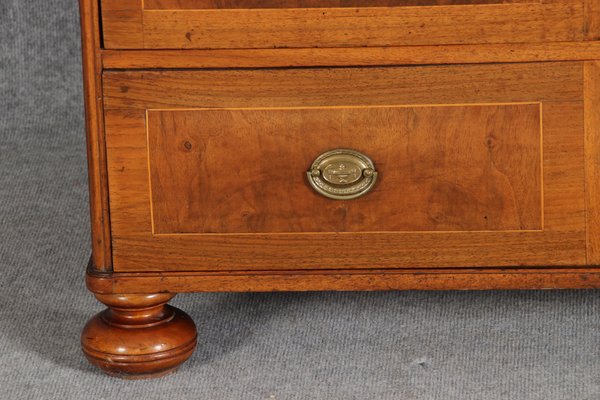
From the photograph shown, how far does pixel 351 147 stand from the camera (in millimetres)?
1267

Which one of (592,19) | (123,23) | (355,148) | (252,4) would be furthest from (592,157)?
(123,23)

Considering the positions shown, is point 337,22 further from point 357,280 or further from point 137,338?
point 137,338

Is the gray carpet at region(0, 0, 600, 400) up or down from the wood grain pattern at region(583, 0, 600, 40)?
down

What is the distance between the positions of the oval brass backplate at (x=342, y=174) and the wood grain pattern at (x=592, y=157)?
22 cm

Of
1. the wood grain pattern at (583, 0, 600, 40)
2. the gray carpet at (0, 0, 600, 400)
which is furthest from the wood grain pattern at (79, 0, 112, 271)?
the wood grain pattern at (583, 0, 600, 40)

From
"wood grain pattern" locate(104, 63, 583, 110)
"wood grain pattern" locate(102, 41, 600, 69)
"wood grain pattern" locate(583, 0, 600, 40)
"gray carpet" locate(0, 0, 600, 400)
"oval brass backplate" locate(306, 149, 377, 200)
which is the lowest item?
"gray carpet" locate(0, 0, 600, 400)

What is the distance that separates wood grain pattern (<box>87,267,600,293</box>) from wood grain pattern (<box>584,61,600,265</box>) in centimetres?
3

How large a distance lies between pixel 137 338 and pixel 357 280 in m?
0.25

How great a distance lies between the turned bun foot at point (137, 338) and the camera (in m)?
1.34

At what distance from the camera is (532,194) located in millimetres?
1273

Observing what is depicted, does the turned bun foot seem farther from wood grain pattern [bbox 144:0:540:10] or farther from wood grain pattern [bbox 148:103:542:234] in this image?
wood grain pattern [bbox 144:0:540:10]

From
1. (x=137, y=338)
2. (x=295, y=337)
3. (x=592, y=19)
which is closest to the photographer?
(x=592, y=19)

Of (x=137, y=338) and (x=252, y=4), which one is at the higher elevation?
(x=252, y=4)

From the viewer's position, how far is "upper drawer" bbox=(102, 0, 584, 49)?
4.03ft
